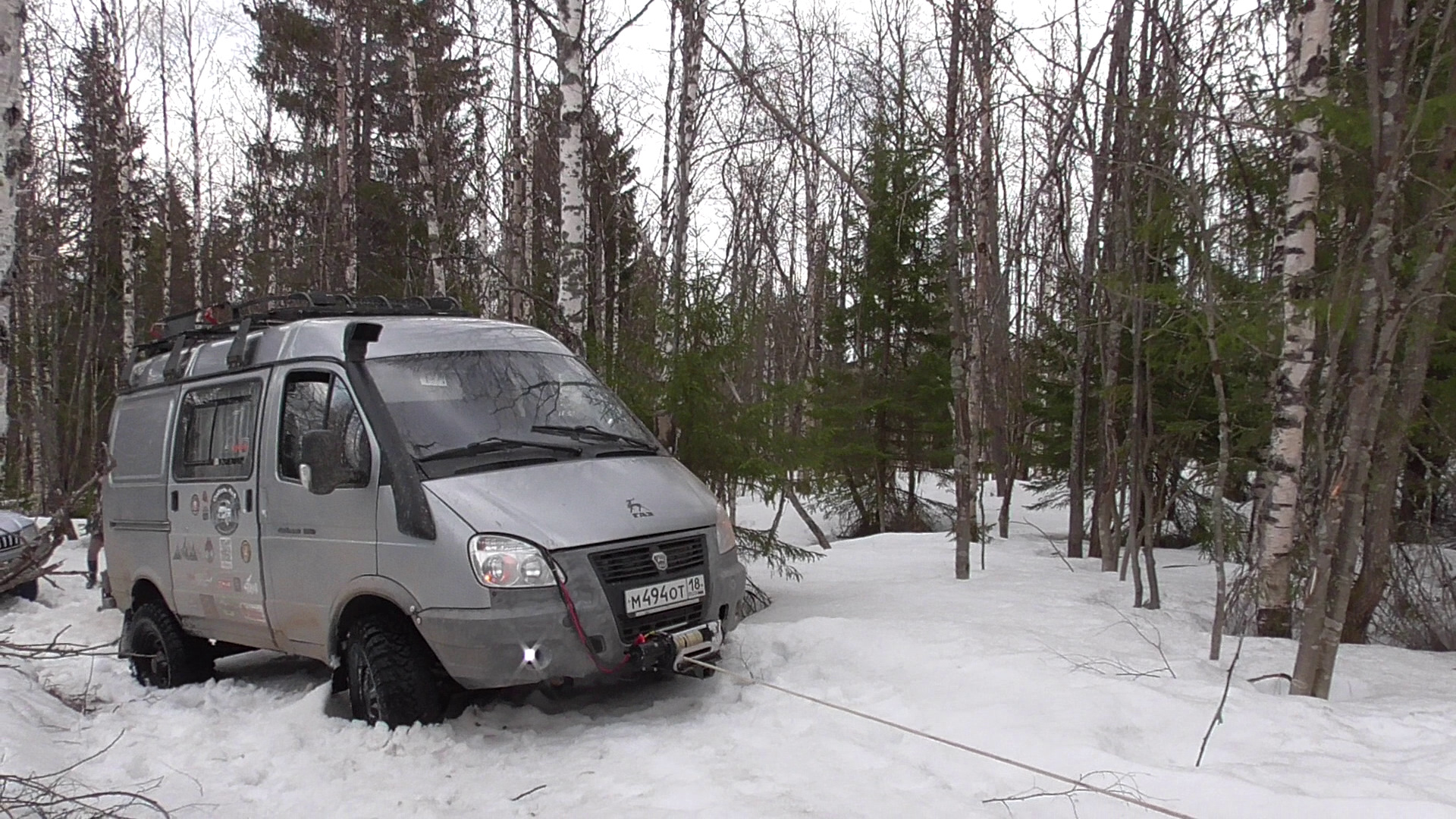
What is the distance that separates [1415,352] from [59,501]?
22.6 ft

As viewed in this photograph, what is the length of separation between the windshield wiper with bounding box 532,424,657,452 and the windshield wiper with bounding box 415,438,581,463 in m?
0.15

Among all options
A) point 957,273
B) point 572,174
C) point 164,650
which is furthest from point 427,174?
point 164,650

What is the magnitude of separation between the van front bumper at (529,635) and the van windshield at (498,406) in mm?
889

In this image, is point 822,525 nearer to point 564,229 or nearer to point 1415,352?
point 564,229

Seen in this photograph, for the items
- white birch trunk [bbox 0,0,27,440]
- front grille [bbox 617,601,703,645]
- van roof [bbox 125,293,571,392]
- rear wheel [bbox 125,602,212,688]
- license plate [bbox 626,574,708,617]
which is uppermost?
white birch trunk [bbox 0,0,27,440]

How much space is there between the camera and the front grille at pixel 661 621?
16.1 ft

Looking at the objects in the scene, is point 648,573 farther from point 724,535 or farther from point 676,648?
point 724,535

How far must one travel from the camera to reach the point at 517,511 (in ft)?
15.9

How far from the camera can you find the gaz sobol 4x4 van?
4.76m

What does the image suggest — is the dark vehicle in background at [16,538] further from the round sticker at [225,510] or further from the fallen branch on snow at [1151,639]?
the fallen branch on snow at [1151,639]

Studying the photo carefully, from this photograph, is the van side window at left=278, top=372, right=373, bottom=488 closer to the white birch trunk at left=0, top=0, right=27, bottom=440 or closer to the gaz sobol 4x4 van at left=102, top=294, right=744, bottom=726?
the gaz sobol 4x4 van at left=102, top=294, right=744, bottom=726

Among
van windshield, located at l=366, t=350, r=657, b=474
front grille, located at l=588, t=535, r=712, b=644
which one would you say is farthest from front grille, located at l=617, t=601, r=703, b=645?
van windshield, located at l=366, t=350, r=657, b=474

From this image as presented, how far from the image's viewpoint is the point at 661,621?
5.08m

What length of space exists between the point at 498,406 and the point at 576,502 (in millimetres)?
999
